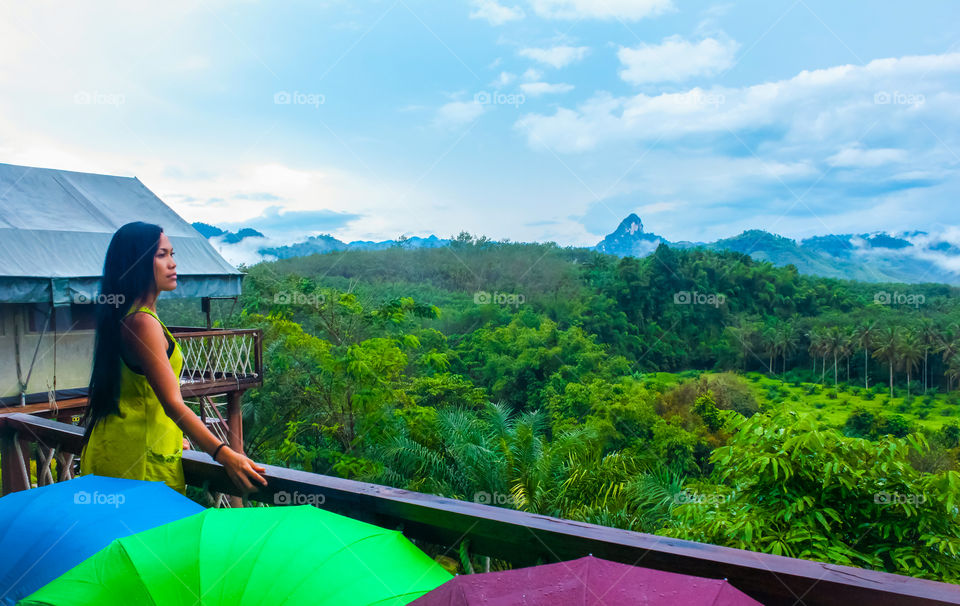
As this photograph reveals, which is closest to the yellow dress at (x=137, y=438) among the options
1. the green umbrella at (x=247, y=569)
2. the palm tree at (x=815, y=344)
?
the green umbrella at (x=247, y=569)

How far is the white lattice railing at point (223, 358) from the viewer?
824cm

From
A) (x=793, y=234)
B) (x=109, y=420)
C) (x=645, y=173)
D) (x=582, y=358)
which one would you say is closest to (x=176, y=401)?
(x=109, y=420)

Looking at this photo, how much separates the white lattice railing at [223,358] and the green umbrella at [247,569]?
7.52 meters

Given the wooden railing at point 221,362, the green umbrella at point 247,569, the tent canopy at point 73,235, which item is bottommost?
the wooden railing at point 221,362

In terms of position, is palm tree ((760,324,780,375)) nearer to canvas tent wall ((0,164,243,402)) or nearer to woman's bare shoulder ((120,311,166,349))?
canvas tent wall ((0,164,243,402))

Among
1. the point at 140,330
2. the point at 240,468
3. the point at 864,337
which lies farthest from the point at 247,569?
the point at 864,337

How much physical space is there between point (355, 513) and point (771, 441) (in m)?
3.15

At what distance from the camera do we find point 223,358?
8602mm

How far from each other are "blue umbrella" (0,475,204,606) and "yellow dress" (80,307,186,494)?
0.31m

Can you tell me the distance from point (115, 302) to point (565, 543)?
1.42 meters

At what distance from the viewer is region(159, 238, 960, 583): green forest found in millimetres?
3611

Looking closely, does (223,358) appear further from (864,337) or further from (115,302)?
(864,337)

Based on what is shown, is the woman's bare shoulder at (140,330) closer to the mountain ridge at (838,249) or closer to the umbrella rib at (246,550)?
the umbrella rib at (246,550)

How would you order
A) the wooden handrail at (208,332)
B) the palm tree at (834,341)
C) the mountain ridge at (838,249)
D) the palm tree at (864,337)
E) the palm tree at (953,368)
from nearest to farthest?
the wooden handrail at (208,332), the palm tree at (953,368), the palm tree at (864,337), the palm tree at (834,341), the mountain ridge at (838,249)
